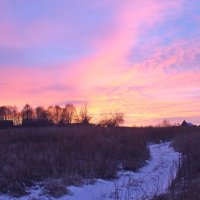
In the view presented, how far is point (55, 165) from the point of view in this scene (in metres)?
14.7

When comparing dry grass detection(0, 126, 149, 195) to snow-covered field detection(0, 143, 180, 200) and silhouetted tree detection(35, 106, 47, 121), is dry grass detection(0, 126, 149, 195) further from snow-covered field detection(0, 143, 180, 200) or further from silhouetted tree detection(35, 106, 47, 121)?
silhouetted tree detection(35, 106, 47, 121)

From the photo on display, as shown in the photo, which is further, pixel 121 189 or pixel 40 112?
pixel 40 112

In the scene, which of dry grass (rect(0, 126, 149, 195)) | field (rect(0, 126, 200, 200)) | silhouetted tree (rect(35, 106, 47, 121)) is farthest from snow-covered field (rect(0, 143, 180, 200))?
silhouetted tree (rect(35, 106, 47, 121))

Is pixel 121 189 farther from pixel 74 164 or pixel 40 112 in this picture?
pixel 40 112

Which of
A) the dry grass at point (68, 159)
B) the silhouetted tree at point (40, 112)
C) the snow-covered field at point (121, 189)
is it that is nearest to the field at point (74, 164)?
the dry grass at point (68, 159)

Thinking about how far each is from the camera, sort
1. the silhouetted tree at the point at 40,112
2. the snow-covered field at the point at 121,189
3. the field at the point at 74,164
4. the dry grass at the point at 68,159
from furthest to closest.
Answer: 1. the silhouetted tree at the point at 40,112
2. the dry grass at the point at 68,159
3. the field at the point at 74,164
4. the snow-covered field at the point at 121,189

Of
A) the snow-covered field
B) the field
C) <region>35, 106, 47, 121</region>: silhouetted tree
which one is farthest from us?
<region>35, 106, 47, 121</region>: silhouetted tree

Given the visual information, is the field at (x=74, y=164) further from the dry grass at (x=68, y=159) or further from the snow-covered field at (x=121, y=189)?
the snow-covered field at (x=121, y=189)

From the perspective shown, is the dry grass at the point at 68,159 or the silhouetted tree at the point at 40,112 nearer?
the dry grass at the point at 68,159

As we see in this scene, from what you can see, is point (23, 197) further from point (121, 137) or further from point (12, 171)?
point (121, 137)

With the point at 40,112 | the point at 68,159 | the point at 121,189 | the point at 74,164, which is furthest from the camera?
the point at 40,112

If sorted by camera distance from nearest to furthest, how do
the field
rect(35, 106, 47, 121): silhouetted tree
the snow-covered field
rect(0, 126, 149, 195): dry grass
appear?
the snow-covered field < the field < rect(0, 126, 149, 195): dry grass < rect(35, 106, 47, 121): silhouetted tree

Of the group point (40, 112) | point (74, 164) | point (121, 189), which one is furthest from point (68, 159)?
point (40, 112)

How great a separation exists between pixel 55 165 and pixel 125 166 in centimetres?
374
